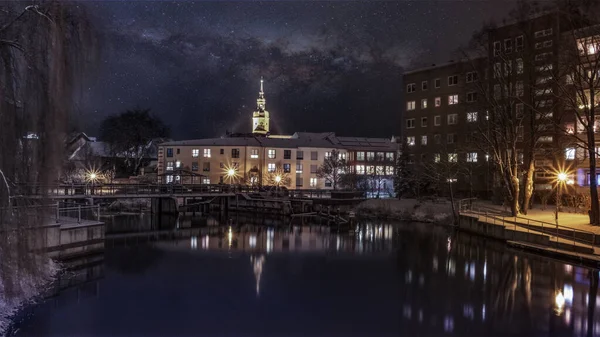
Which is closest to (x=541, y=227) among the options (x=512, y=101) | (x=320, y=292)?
(x=512, y=101)

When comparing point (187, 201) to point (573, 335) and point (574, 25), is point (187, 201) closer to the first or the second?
point (574, 25)

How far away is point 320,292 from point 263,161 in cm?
5346

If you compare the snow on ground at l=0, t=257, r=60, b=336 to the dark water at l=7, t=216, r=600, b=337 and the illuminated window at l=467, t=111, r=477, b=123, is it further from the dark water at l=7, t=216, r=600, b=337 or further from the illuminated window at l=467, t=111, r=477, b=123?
the illuminated window at l=467, t=111, r=477, b=123

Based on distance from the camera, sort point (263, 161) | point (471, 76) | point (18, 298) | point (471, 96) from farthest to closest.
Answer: point (263, 161), point (471, 96), point (471, 76), point (18, 298)

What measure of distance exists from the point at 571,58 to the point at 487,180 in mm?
Result: 24239

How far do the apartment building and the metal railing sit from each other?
13.0 meters

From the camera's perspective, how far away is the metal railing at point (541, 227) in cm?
2500

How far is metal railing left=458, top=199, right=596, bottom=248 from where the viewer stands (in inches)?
984

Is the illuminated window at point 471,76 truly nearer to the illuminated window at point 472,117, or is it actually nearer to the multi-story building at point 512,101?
the multi-story building at point 512,101

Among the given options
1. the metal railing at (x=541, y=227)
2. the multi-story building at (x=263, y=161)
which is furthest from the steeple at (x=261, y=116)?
the metal railing at (x=541, y=227)

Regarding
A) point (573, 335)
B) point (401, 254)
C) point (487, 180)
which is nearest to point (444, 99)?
point (487, 180)

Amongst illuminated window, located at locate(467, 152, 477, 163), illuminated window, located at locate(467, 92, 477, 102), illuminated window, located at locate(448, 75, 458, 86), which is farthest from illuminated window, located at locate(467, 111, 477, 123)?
illuminated window, located at locate(448, 75, 458, 86)

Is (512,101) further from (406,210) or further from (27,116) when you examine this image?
(27,116)

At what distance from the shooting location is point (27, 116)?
1245cm
